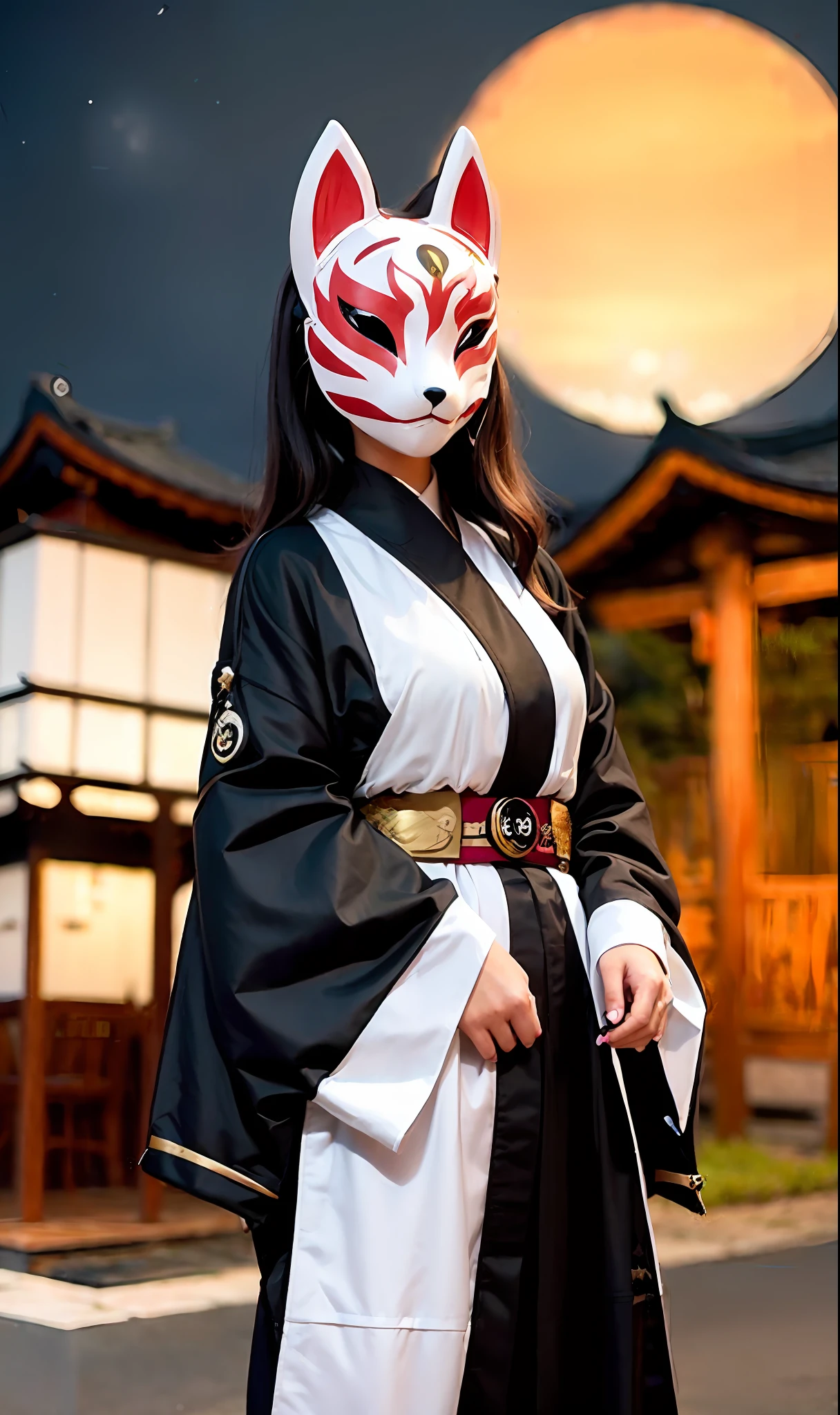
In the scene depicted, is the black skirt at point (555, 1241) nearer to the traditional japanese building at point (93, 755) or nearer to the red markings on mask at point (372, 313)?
the red markings on mask at point (372, 313)

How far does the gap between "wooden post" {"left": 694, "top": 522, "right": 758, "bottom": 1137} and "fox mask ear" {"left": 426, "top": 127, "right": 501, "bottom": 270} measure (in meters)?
1.97

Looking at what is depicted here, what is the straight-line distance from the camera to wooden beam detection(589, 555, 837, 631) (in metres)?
3.38

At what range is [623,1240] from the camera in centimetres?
138

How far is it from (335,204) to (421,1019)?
87 cm

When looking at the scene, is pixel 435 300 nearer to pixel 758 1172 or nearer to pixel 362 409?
pixel 362 409

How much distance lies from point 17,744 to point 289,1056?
3.57ft

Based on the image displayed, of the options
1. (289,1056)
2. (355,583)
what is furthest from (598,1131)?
(355,583)

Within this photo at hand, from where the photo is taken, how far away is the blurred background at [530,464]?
2.20 meters

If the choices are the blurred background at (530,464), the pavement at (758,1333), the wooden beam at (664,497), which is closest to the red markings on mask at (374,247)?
the blurred background at (530,464)

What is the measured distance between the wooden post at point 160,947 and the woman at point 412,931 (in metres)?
1.01

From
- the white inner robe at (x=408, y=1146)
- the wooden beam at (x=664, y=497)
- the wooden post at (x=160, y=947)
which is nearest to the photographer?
the white inner robe at (x=408, y=1146)

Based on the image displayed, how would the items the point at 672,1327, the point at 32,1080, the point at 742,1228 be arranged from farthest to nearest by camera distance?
the point at 742,1228 → the point at 672,1327 → the point at 32,1080

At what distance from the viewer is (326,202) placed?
1.50 metres

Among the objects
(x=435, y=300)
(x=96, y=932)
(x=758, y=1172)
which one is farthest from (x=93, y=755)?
(x=758, y=1172)
